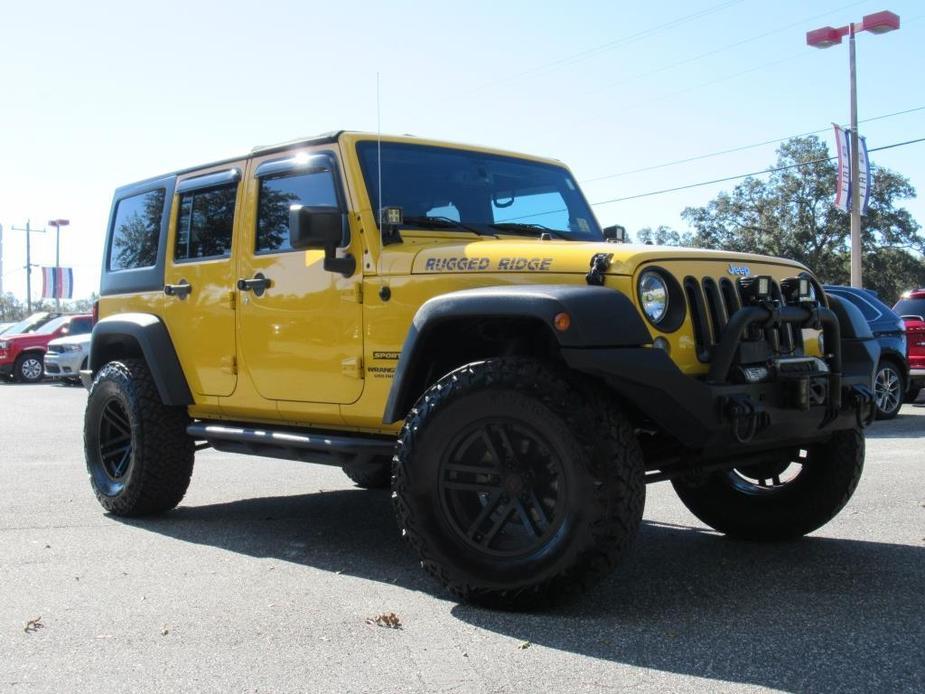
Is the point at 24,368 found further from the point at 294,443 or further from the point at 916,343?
the point at 294,443

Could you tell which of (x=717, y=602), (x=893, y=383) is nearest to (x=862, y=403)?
(x=717, y=602)

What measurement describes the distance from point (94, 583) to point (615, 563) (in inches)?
96.9

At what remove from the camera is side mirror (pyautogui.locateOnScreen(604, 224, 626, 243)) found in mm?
Result: 5832

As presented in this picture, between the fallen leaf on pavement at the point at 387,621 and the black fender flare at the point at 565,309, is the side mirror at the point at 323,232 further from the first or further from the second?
the fallen leaf on pavement at the point at 387,621

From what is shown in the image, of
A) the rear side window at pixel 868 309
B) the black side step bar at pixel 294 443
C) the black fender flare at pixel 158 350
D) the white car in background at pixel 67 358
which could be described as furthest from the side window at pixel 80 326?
the black side step bar at pixel 294 443

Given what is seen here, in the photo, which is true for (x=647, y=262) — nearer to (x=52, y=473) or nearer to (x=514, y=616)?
(x=514, y=616)

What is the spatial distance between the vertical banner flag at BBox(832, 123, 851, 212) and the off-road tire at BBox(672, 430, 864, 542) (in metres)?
21.3

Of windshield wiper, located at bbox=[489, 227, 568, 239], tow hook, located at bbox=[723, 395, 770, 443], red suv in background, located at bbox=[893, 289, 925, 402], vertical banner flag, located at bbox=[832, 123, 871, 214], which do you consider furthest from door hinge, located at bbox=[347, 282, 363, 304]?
vertical banner flag, located at bbox=[832, 123, 871, 214]

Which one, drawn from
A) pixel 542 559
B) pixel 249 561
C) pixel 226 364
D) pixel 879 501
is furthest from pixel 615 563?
pixel 879 501

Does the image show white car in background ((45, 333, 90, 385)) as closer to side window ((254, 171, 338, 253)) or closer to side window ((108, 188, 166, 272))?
side window ((108, 188, 166, 272))

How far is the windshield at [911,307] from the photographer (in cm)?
1404

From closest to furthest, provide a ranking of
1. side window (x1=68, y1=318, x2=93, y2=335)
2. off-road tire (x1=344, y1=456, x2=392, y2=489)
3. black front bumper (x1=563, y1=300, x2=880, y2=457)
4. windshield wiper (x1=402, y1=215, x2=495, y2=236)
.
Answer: black front bumper (x1=563, y1=300, x2=880, y2=457) < windshield wiper (x1=402, y1=215, x2=495, y2=236) < off-road tire (x1=344, y1=456, x2=392, y2=489) < side window (x1=68, y1=318, x2=93, y2=335)

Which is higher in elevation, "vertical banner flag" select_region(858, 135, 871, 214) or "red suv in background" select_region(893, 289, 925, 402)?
"vertical banner flag" select_region(858, 135, 871, 214)

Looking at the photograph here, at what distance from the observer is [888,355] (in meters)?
12.3
